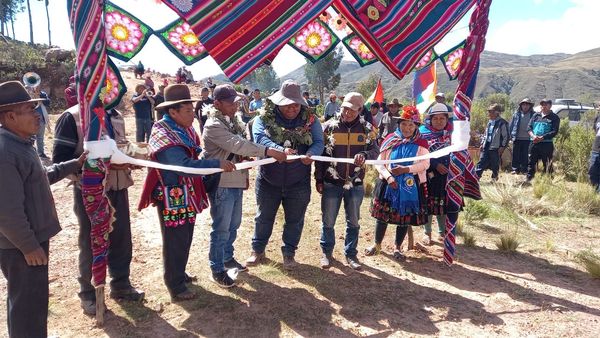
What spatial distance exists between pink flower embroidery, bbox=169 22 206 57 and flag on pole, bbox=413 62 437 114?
14.8ft

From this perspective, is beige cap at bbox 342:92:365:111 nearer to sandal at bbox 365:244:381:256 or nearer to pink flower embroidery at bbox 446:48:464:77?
pink flower embroidery at bbox 446:48:464:77

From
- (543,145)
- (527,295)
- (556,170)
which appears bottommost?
(527,295)

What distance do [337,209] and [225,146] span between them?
5.17 feet

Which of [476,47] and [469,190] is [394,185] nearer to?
[469,190]

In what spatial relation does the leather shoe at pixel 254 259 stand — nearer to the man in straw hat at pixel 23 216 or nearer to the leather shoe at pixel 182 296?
the leather shoe at pixel 182 296

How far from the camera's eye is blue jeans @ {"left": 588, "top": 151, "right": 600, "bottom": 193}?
8148 millimetres

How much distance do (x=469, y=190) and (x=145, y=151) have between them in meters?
3.85

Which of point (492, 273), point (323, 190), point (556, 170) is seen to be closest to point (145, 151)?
point (323, 190)

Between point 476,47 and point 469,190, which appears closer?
point 476,47

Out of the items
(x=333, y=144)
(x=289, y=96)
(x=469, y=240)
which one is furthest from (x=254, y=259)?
(x=469, y=240)

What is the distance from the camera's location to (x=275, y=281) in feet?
14.1

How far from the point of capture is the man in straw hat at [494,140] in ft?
31.5

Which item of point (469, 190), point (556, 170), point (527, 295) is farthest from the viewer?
point (556, 170)

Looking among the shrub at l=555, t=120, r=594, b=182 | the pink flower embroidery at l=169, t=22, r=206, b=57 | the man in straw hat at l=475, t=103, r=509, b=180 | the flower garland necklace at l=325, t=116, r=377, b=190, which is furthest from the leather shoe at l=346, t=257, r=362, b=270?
the shrub at l=555, t=120, r=594, b=182
